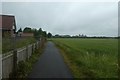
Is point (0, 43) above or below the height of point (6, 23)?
below

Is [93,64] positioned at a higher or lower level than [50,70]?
higher

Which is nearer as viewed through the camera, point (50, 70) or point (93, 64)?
point (50, 70)

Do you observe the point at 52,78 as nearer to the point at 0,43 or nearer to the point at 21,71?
the point at 21,71

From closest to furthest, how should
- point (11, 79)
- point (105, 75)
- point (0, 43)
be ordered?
point (11, 79), point (105, 75), point (0, 43)

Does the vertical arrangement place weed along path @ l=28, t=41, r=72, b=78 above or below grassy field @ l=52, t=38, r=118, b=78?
below

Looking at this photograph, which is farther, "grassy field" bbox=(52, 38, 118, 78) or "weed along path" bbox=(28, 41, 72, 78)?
"grassy field" bbox=(52, 38, 118, 78)

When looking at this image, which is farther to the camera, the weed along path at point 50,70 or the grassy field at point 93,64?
the grassy field at point 93,64

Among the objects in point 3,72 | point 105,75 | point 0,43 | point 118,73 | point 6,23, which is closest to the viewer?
point 3,72

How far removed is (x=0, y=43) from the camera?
12.1 metres

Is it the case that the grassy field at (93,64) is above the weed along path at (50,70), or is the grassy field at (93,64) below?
above

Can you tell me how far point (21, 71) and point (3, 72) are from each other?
264 cm

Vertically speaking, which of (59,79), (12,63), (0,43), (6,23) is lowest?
(59,79)

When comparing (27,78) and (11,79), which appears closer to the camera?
(11,79)

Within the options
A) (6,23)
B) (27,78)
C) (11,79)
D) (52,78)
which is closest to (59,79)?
(52,78)
